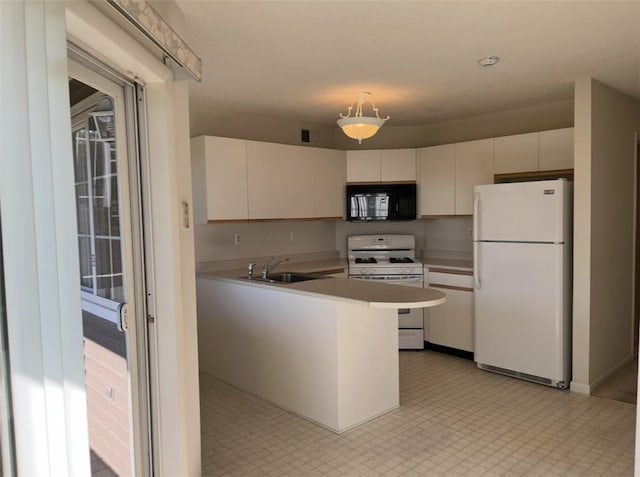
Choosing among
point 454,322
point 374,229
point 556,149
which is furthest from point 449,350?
point 556,149

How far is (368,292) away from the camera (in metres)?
3.07

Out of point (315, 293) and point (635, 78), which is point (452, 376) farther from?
point (635, 78)

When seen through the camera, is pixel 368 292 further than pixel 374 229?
No

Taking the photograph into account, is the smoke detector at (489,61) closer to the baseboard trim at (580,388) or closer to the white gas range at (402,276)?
the white gas range at (402,276)

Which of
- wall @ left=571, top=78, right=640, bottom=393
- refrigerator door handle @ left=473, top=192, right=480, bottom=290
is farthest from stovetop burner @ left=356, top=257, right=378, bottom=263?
wall @ left=571, top=78, right=640, bottom=393

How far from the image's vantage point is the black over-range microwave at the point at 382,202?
5.02 metres

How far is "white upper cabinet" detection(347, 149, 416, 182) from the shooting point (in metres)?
5.02

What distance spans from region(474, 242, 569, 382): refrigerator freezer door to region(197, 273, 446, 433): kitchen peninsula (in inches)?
43.4

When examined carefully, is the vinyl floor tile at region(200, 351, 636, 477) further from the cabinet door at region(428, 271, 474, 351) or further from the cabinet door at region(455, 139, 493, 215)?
the cabinet door at region(455, 139, 493, 215)

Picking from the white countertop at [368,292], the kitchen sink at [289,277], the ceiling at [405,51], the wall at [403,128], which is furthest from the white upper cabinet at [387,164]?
the white countertop at [368,292]

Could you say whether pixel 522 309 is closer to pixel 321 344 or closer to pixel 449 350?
pixel 449 350

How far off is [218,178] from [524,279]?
2652mm

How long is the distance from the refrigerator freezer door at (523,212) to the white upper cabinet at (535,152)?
1.52ft

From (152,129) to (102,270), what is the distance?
644mm
